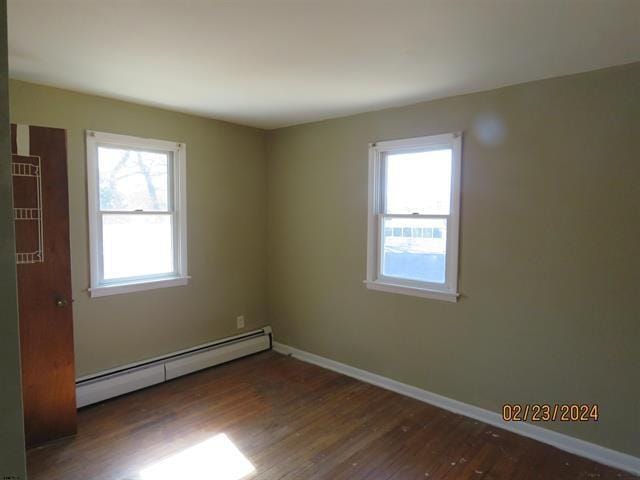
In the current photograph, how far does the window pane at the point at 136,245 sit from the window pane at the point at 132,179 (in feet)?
0.35

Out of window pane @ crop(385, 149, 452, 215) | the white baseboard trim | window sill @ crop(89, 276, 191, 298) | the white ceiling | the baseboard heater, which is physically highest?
the white ceiling

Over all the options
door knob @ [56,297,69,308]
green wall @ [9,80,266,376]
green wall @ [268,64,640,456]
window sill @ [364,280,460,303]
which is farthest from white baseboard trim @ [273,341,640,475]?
door knob @ [56,297,69,308]

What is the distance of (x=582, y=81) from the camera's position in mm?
2506

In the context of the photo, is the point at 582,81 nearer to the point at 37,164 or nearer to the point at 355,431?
the point at 355,431

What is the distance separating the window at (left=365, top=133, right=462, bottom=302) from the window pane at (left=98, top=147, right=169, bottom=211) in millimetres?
1895

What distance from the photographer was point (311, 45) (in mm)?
2135

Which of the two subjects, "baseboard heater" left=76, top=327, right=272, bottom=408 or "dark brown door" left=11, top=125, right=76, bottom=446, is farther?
"baseboard heater" left=76, top=327, right=272, bottom=408

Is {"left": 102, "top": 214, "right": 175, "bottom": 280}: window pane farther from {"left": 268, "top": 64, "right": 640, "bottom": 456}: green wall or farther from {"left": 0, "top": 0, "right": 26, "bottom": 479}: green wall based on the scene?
{"left": 0, "top": 0, "right": 26, "bottom": 479}: green wall

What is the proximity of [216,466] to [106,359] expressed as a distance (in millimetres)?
1490

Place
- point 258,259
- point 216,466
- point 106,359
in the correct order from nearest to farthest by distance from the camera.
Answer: point 216,466 → point 106,359 → point 258,259

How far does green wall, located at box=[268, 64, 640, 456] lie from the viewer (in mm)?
2432

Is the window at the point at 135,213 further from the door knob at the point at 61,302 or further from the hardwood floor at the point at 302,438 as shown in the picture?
the hardwood floor at the point at 302,438

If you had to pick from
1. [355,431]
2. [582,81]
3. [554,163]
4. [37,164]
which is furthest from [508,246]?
[37,164]

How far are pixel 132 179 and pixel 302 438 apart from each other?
251 cm
